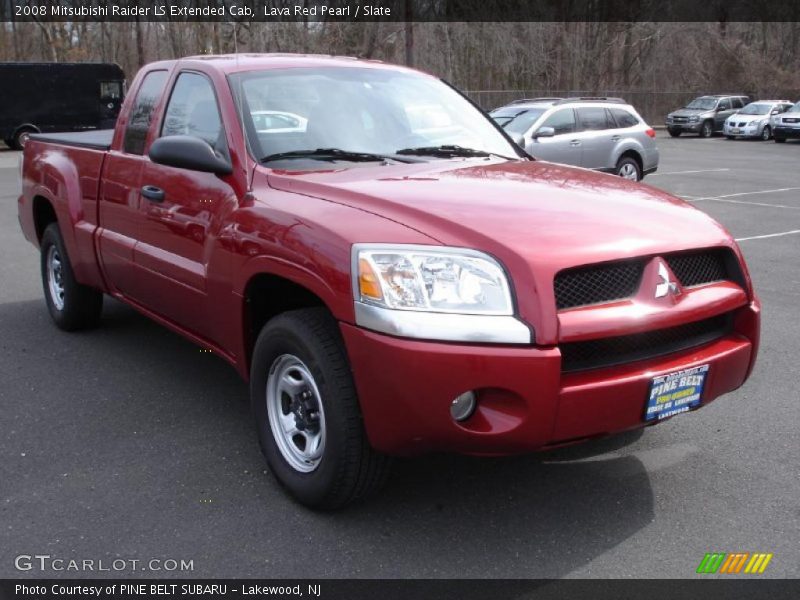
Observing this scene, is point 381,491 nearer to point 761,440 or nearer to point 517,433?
point 517,433

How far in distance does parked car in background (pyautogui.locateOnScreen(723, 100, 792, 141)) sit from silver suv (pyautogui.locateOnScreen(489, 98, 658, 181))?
2013 cm

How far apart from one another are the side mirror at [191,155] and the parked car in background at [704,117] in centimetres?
3552

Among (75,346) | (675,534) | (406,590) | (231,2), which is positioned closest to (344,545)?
(406,590)

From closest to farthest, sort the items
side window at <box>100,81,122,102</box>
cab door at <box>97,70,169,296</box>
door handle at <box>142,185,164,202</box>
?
door handle at <box>142,185,164,202</box>
cab door at <box>97,70,169,296</box>
side window at <box>100,81,122,102</box>

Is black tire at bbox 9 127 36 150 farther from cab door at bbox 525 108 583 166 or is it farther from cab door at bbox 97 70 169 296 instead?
cab door at bbox 97 70 169 296

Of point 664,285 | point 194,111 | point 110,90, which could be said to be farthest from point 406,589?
point 110,90

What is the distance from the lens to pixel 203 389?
16.4ft

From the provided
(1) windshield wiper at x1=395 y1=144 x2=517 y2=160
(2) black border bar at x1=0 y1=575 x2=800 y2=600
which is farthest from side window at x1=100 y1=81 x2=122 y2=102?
(2) black border bar at x1=0 y1=575 x2=800 y2=600

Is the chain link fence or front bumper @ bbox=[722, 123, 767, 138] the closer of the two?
front bumper @ bbox=[722, 123, 767, 138]

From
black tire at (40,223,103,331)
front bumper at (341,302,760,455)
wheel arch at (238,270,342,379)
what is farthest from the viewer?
black tire at (40,223,103,331)

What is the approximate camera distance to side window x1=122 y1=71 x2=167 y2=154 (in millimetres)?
4898

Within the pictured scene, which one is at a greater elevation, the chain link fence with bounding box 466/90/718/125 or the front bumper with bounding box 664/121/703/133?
the chain link fence with bounding box 466/90/718/125

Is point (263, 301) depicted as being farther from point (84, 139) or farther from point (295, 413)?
point (84, 139)

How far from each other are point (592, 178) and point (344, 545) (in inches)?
80.0
